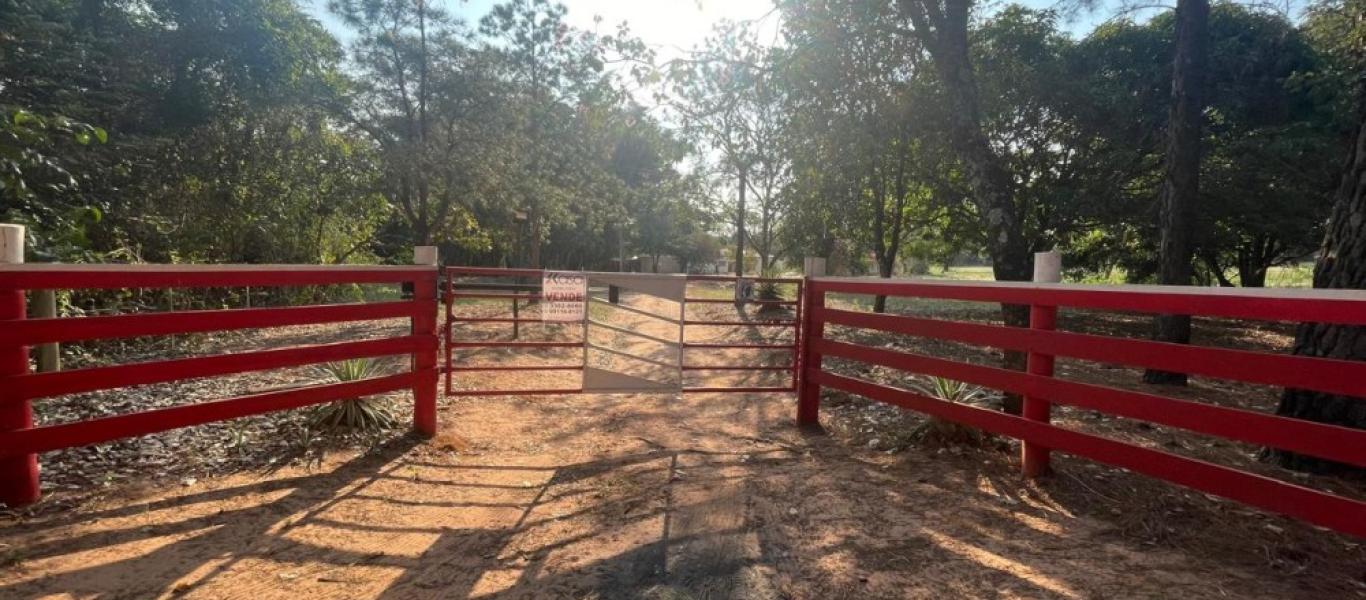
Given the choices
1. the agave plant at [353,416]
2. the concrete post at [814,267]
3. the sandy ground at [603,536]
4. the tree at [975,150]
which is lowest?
the sandy ground at [603,536]

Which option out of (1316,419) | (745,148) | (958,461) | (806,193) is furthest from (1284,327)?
(958,461)

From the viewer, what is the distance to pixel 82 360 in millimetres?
6402

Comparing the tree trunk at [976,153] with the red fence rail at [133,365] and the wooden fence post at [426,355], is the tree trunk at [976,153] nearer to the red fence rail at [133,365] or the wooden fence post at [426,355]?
the wooden fence post at [426,355]

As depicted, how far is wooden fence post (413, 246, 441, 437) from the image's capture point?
450 cm

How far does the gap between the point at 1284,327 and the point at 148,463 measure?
2089 centimetres

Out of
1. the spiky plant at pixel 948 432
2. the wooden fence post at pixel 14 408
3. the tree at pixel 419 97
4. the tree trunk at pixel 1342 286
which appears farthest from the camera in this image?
the tree at pixel 419 97

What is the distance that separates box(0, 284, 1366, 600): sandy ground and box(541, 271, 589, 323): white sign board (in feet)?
4.35

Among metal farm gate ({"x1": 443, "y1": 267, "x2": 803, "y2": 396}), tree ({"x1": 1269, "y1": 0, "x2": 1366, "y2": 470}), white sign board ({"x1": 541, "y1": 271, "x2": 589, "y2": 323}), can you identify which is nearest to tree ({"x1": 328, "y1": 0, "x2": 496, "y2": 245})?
metal farm gate ({"x1": 443, "y1": 267, "x2": 803, "y2": 396})

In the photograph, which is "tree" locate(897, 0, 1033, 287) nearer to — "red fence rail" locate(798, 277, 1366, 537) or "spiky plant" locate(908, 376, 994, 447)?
"spiky plant" locate(908, 376, 994, 447)

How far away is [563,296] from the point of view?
535 centimetres

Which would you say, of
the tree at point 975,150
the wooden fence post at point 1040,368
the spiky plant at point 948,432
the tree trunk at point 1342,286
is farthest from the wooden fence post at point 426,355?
the tree trunk at point 1342,286

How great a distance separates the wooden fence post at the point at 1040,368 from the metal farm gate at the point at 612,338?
1481 mm

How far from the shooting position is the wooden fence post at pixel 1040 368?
339 cm

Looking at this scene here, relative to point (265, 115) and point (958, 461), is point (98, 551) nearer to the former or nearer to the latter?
point (958, 461)
